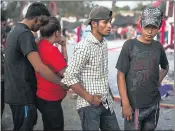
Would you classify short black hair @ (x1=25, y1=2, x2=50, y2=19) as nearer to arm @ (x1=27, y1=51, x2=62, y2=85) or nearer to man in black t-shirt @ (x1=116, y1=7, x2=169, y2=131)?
arm @ (x1=27, y1=51, x2=62, y2=85)

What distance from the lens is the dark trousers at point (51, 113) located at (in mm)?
3041

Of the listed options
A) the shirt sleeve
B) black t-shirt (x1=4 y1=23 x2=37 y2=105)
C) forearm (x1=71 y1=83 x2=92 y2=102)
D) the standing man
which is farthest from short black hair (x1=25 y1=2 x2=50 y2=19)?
forearm (x1=71 y1=83 x2=92 y2=102)

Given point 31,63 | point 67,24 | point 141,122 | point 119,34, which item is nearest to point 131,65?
point 141,122

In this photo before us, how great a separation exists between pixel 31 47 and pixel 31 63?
14 centimetres

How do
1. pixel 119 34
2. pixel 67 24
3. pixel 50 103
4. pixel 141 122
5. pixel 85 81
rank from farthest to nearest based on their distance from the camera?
pixel 67 24
pixel 119 34
pixel 50 103
pixel 141 122
pixel 85 81

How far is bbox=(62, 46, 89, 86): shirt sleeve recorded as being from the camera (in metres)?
2.56

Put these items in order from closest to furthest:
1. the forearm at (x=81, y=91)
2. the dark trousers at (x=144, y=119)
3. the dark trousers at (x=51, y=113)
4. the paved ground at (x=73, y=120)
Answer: the forearm at (x=81, y=91) < the dark trousers at (x=144, y=119) < the dark trousers at (x=51, y=113) < the paved ground at (x=73, y=120)

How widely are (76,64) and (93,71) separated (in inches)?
6.8

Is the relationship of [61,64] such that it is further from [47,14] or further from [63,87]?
[47,14]

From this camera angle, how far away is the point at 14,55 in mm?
2768

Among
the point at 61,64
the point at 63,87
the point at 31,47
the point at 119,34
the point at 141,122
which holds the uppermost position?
the point at 31,47

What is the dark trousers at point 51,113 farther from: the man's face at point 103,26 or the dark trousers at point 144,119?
the man's face at point 103,26

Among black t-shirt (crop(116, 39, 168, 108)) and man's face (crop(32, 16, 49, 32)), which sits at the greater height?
man's face (crop(32, 16, 49, 32))

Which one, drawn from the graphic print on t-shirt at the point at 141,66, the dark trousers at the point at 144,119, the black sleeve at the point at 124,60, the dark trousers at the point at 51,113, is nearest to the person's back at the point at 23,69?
the dark trousers at the point at 51,113
